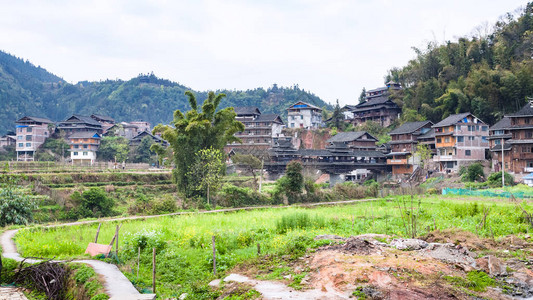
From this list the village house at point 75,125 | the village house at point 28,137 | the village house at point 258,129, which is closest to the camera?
the village house at point 28,137

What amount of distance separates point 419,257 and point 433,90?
196 ft

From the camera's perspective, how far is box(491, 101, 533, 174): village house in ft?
157

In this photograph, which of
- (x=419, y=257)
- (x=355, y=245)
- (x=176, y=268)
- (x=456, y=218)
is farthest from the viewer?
(x=456, y=218)

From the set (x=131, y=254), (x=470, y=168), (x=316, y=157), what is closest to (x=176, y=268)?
(x=131, y=254)

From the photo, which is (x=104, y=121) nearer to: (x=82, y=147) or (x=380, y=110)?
(x=82, y=147)

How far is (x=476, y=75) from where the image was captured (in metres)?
57.5

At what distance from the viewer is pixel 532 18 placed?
6228cm

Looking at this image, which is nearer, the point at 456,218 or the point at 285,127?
the point at 456,218

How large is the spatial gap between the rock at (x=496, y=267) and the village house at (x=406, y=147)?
49416mm

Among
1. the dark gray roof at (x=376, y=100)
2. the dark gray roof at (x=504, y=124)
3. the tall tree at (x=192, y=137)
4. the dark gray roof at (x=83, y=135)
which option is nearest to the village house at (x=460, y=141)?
the dark gray roof at (x=504, y=124)

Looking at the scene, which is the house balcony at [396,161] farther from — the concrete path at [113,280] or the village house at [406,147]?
the concrete path at [113,280]

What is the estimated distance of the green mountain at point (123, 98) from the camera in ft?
434

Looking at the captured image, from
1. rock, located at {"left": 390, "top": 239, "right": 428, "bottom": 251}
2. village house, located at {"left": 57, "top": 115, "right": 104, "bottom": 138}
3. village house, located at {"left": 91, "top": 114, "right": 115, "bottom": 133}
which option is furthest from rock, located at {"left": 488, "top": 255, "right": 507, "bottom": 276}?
village house, located at {"left": 91, "top": 114, "right": 115, "bottom": 133}

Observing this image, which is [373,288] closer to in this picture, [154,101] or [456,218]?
[456,218]
